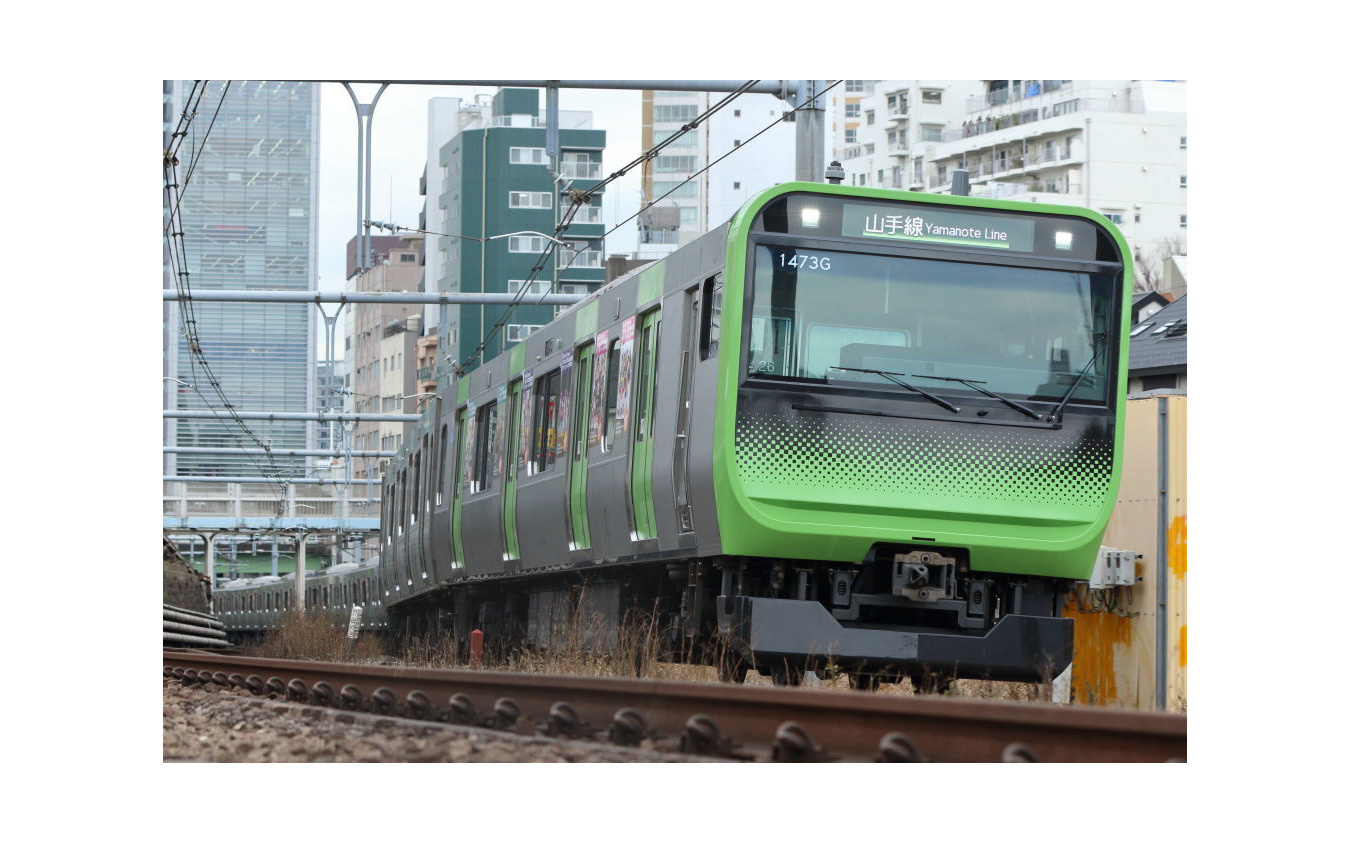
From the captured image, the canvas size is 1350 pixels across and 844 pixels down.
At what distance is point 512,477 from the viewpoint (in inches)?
695

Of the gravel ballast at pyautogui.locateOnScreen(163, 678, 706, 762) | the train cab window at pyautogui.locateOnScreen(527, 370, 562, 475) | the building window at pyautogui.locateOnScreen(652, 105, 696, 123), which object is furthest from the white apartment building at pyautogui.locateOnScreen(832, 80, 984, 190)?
the gravel ballast at pyautogui.locateOnScreen(163, 678, 706, 762)

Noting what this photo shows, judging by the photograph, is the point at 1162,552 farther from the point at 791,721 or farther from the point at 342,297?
the point at 342,297

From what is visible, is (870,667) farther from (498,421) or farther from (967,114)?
(967,114)

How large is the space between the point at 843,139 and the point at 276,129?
73.9m

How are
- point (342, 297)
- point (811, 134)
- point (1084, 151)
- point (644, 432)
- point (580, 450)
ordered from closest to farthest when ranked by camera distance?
1. point (644, 432)
2. point (580, 450)
3. point (811, 134)
4. point (342, 297)
5. point (1084, 151)

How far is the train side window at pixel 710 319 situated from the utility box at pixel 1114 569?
3147 millimetres

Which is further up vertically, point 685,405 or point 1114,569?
point 685,405

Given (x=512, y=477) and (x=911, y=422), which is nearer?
(x=911, y=422)

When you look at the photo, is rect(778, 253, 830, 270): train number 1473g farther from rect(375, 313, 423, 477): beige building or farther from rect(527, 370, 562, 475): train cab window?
rect(375, 313, 423, 477): beige building

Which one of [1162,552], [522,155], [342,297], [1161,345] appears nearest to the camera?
[1162,552]

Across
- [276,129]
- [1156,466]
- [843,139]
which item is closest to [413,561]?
[1156,466]

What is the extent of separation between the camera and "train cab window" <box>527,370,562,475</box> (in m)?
16.3

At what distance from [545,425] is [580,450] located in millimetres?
1539

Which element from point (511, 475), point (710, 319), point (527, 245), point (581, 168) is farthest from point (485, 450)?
point (527, 245)
